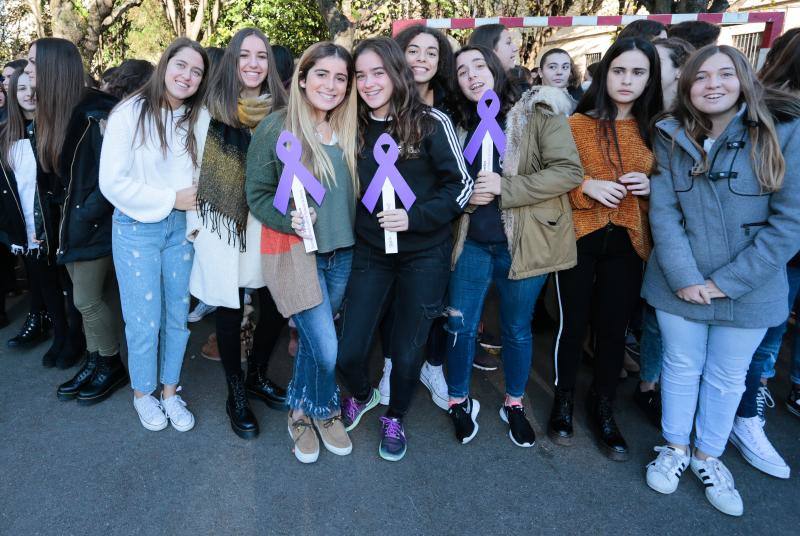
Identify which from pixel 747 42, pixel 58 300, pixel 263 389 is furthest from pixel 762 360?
pixel 747 42

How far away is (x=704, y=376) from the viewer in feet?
8.49

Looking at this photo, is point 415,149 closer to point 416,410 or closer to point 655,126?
point 655,126

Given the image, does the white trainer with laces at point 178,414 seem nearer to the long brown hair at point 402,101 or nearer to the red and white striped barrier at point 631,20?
the long brown hair at point 402,101

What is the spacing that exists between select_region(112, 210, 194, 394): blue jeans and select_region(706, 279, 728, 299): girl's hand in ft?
8.30

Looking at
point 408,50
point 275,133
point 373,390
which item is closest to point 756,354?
point 373,390

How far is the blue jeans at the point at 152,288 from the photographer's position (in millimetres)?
2779

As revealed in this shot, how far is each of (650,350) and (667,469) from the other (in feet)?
2.78

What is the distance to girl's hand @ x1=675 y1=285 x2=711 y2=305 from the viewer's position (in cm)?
239

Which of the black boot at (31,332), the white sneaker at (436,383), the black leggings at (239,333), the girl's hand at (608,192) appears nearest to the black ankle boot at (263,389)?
the black leggings at (239,333)

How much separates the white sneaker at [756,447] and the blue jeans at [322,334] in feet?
7.01

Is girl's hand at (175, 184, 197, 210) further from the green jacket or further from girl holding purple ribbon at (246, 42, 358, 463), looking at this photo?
the green jacket

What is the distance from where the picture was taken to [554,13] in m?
13.1

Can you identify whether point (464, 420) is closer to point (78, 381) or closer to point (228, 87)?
point (228, 87)

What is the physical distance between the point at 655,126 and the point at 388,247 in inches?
54.3
